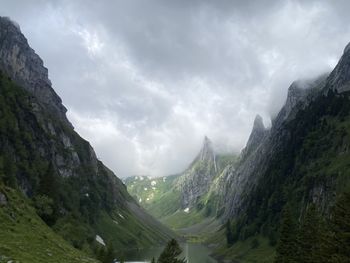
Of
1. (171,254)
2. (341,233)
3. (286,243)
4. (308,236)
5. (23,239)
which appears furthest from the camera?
(286,243)

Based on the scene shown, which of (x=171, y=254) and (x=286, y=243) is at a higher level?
(x=286, y=243)

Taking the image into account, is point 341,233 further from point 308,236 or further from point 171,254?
point 171,254

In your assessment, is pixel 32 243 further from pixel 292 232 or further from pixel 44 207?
pixel 292 232

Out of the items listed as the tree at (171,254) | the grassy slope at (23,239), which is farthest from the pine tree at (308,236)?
the grassy slope at (23,239)

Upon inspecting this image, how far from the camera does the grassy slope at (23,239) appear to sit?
38.6 m

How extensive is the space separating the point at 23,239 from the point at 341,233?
113 feet

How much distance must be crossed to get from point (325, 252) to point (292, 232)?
26549 mm

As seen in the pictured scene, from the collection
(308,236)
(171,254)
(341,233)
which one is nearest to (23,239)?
(171,254)

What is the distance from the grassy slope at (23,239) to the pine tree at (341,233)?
96.2 feet

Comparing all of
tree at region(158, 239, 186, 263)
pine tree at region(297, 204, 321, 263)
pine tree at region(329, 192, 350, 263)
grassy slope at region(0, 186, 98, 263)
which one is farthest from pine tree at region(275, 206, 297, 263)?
grassy slope at region(0, 186, 98, 263)

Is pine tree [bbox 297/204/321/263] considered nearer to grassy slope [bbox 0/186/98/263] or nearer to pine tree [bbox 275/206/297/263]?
pine tree [bbox 275/206/297/263]

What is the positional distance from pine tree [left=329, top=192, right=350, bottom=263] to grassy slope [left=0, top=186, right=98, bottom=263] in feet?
96.2

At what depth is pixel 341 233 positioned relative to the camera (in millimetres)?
48469

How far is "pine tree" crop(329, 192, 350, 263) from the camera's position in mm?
48125
